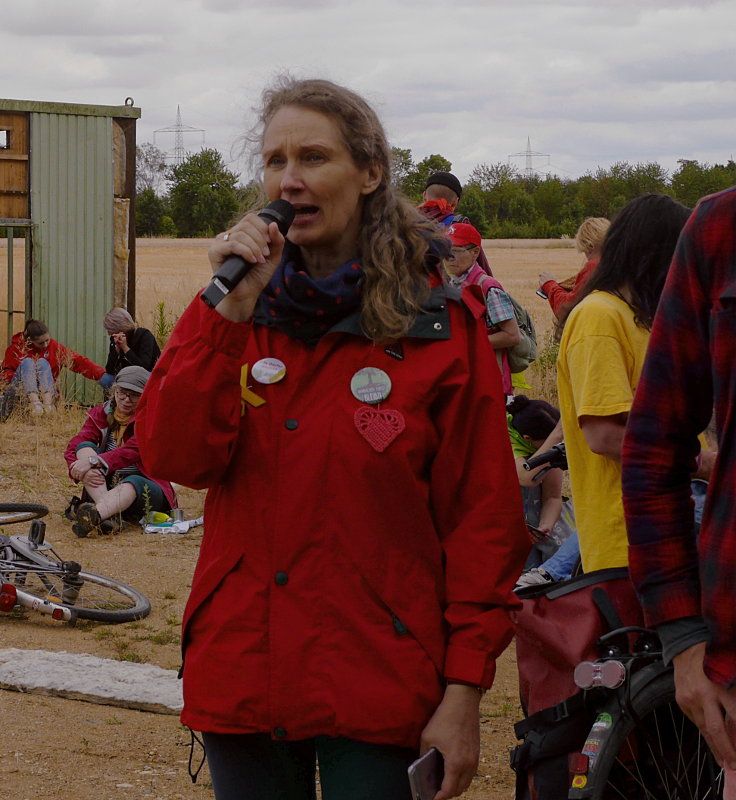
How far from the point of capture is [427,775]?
2.20 meters

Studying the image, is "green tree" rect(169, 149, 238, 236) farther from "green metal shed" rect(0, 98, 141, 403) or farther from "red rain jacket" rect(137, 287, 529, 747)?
"red rain jacket" rect(137, 287, 529, 747)

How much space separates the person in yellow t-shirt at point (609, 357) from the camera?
337 centimetres

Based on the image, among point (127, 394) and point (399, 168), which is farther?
point (127, 394)

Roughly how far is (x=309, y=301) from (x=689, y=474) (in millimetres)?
790

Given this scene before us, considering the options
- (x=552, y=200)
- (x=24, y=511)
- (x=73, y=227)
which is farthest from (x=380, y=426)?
(x=552, y=200)

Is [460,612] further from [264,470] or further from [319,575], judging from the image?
[264,470]

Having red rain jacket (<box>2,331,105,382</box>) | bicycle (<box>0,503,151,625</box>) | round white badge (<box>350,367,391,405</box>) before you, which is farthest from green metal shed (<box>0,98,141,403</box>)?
round white badge (<box>350,367,391,405</box>)

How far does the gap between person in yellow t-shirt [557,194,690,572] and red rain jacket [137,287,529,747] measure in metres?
1.08

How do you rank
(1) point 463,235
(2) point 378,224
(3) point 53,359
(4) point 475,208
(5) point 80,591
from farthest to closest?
1. (4) point 475,208
2. (3) point 53,359
3. (1) point 463,235
4. (5) point 80,591
5. (2) point 378,224

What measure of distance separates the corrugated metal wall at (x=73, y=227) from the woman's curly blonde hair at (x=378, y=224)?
45.1 feet

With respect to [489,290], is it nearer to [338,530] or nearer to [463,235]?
[463,235]

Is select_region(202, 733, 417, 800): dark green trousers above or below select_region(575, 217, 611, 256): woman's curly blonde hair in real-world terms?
below

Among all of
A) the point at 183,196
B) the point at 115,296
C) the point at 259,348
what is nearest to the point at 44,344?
the point at 115,296

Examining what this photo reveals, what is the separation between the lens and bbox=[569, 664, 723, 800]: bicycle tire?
2.95 metres
